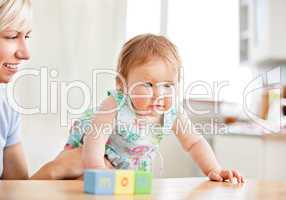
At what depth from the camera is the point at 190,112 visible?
9.86 feet

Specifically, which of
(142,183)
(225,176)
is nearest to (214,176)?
(225,176)

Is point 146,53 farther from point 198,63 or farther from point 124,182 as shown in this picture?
point 198,63

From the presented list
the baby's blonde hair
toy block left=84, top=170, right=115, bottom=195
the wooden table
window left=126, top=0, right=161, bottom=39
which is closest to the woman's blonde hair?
the baby's blonde hair

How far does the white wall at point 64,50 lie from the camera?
211 cm

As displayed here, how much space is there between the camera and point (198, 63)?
311cm

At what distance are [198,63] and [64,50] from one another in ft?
3.62

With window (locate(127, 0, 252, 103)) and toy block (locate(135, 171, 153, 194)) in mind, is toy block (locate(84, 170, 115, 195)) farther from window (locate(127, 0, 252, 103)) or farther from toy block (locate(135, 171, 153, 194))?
window (locate(127, 0, 252, 103))

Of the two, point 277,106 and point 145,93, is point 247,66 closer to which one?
point 277,106

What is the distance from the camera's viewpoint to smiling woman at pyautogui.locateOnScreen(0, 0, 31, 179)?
1229mm

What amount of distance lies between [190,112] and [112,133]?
1.66m

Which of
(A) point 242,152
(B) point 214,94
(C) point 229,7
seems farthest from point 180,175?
(C) point 229,7

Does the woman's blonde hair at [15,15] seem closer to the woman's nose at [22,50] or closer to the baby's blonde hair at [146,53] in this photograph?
the woman's nose at [22,50]

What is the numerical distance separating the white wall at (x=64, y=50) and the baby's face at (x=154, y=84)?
880 millimetres

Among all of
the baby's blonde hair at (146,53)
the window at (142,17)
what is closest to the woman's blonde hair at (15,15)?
the baby's blonde hair at (146,53)
